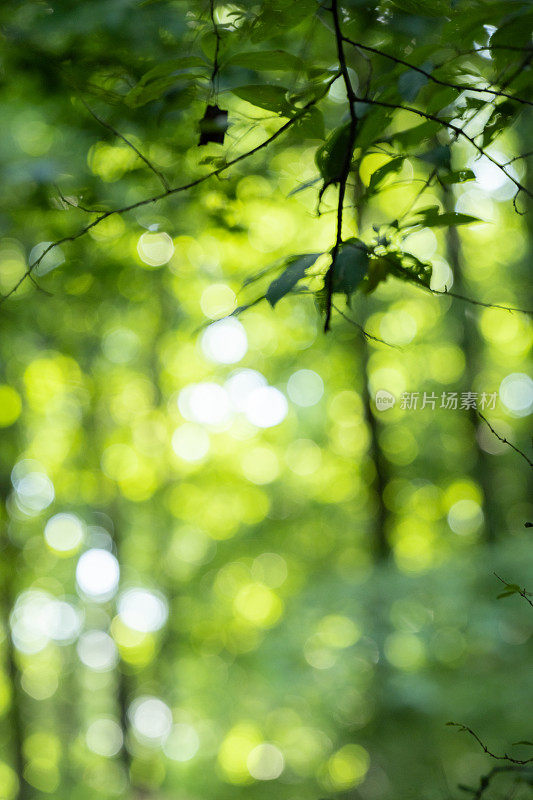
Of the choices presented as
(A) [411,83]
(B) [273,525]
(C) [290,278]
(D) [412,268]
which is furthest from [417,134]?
(B) [273,525]

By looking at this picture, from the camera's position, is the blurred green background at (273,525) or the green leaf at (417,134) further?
the blurred green background at (273,525)

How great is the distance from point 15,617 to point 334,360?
6198 mm

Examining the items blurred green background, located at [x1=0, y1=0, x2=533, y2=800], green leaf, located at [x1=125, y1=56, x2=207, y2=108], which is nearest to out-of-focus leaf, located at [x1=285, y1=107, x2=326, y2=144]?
green leaf, located at [x1=125, y1=56, x2=207, y2=108]

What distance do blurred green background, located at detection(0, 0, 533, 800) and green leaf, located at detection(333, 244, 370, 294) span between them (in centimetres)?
305

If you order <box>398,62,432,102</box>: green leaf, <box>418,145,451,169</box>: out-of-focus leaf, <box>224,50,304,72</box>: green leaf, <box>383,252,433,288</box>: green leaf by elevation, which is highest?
<box>224,50,304,72</box>: green leaf

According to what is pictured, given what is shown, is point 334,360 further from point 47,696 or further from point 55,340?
point 47,696

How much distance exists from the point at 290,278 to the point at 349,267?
0.29ft

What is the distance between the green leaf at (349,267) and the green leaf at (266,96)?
0.23 m

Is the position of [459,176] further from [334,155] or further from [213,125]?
[213,125]

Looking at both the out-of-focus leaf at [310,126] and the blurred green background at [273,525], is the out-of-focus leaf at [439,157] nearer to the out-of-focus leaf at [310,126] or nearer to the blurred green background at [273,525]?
the out-of-focus leaf at [310,126]

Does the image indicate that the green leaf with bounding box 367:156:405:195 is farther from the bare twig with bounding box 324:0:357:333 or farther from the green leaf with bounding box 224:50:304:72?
the green leaf with bounding box 224:50:304:72

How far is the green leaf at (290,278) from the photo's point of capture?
0.69 metres

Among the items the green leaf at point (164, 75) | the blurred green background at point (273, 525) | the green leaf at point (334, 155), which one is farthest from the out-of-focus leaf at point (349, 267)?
the blurred green background at point (273, 525)

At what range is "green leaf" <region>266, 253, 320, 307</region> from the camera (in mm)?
690
